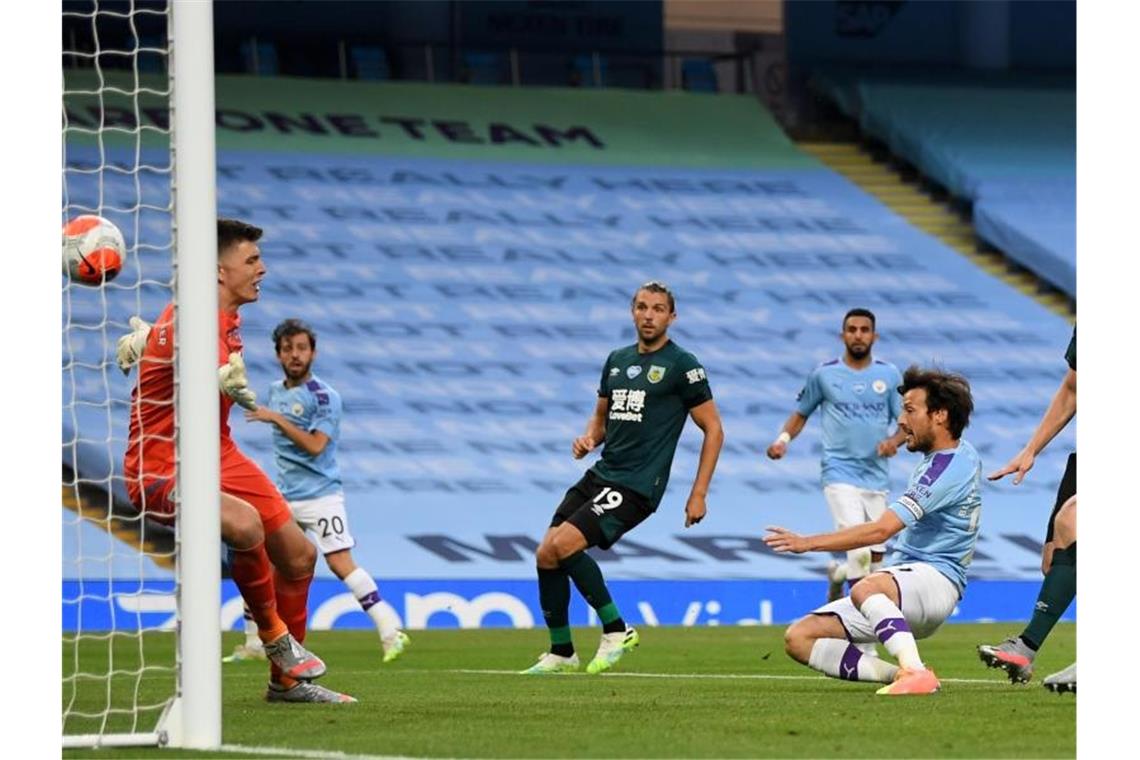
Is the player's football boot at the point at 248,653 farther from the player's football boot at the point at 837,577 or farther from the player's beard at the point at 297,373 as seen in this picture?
the player's football boot at the point at 837,577

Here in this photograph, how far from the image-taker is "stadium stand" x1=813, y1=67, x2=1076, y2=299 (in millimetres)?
25922

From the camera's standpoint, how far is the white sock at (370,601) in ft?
41.7

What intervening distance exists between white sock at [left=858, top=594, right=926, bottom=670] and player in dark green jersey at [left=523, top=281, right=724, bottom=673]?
2.46 metres

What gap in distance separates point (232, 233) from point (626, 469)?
11.2 feet

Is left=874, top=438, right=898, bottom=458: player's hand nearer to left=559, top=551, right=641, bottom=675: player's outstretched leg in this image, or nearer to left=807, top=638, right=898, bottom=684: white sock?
left=559, top=551, right=641, bottom=675: player's outstretched leg

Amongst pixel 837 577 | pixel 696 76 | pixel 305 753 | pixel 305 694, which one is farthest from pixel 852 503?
pixel 696 76

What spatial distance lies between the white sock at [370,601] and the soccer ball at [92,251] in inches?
211

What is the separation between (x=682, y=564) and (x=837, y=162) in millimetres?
10561

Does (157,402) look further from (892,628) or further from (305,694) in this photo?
A: (892,628)

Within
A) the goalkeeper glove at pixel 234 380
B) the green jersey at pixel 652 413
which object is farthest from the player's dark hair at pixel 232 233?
the green jersey at pixel 652 413

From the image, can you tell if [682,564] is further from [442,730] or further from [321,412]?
[442,730]

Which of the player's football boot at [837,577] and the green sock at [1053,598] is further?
the player's football boot at [837,577]

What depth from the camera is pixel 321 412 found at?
1330 cm
